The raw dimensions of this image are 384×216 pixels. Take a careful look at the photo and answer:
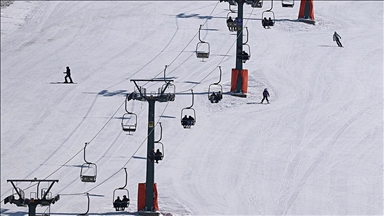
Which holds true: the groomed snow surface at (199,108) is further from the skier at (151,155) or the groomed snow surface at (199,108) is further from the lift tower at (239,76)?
the skier at (151,155)

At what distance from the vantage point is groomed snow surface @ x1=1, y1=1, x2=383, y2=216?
4862 cm

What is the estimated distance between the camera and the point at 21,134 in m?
57.3

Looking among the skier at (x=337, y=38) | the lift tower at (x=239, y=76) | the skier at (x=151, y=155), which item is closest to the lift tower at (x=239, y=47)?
the lift tower at (x=239, y=76)

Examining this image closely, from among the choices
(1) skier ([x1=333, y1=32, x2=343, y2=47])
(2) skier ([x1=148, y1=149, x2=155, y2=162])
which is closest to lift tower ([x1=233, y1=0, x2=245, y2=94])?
(1) skier ([x1=333, y1=32, x2=343, y2=47])

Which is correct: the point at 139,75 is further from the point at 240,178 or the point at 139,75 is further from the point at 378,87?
the point at 240,178

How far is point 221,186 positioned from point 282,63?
17.5 m

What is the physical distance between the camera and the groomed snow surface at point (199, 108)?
48625mm

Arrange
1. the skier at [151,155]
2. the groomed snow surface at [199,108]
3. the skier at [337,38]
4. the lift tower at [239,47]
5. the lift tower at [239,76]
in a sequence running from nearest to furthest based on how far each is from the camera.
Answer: the skier at [151,155]
the groomed snow surface at [199,108]
the lift tower at [239,47]
the lift tower at [239,76]
the skier at [337,38]

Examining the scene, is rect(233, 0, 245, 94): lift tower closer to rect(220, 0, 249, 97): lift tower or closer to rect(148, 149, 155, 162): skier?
rect(220, 0, 249, 97): lift tower

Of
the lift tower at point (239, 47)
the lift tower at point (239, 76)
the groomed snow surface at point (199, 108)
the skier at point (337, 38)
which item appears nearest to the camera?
the groomed snow surface at point (199, 108)

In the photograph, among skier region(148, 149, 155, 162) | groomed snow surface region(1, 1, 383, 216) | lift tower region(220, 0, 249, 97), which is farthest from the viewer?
lift tower region(220, 0, 249, 97)

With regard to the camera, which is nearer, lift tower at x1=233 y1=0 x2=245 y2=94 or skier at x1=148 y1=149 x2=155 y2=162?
skier at x1=148 y1=149 x2=155 y2=162

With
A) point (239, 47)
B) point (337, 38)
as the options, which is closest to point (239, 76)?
point (239, 47)

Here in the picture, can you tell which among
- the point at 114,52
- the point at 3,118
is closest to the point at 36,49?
the point at 114,52
